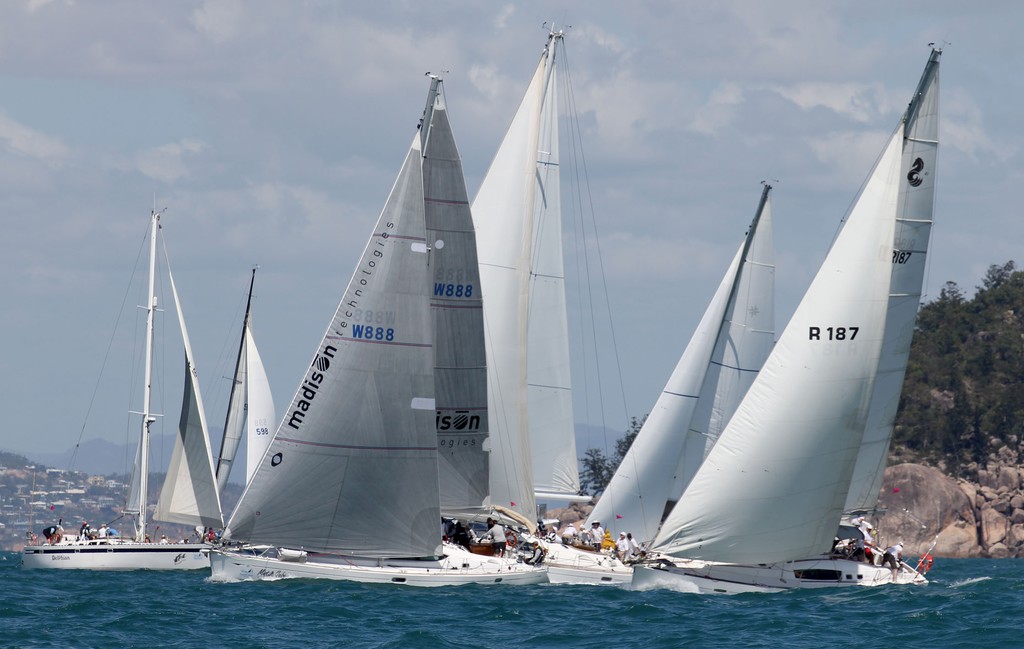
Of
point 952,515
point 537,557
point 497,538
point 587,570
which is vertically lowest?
point 587,570

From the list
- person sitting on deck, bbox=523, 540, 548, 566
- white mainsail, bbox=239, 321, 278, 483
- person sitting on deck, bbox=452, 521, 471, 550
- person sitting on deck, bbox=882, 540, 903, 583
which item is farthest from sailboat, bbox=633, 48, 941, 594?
white mainsail, bbox=239, 321, 278, 483

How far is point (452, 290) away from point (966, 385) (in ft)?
218

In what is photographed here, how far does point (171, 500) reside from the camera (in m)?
49.6

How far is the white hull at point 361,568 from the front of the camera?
115 feet

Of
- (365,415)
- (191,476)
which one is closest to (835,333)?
(365,415)

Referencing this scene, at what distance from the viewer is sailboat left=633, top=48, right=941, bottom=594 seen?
35188mm

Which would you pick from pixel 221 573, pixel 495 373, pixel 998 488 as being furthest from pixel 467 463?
pixel 998 488

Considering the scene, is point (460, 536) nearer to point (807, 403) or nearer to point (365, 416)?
point (365, 416)

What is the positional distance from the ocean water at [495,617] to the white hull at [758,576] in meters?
0.37

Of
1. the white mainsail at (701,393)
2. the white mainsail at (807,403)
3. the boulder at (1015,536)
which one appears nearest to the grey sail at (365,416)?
the white mainsail at (807,403)

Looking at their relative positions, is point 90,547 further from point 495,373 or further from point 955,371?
point 955,371

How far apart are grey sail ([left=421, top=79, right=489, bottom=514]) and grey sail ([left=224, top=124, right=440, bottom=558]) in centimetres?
178

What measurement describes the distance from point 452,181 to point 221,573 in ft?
31.4

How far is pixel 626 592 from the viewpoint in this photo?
37.4 m
